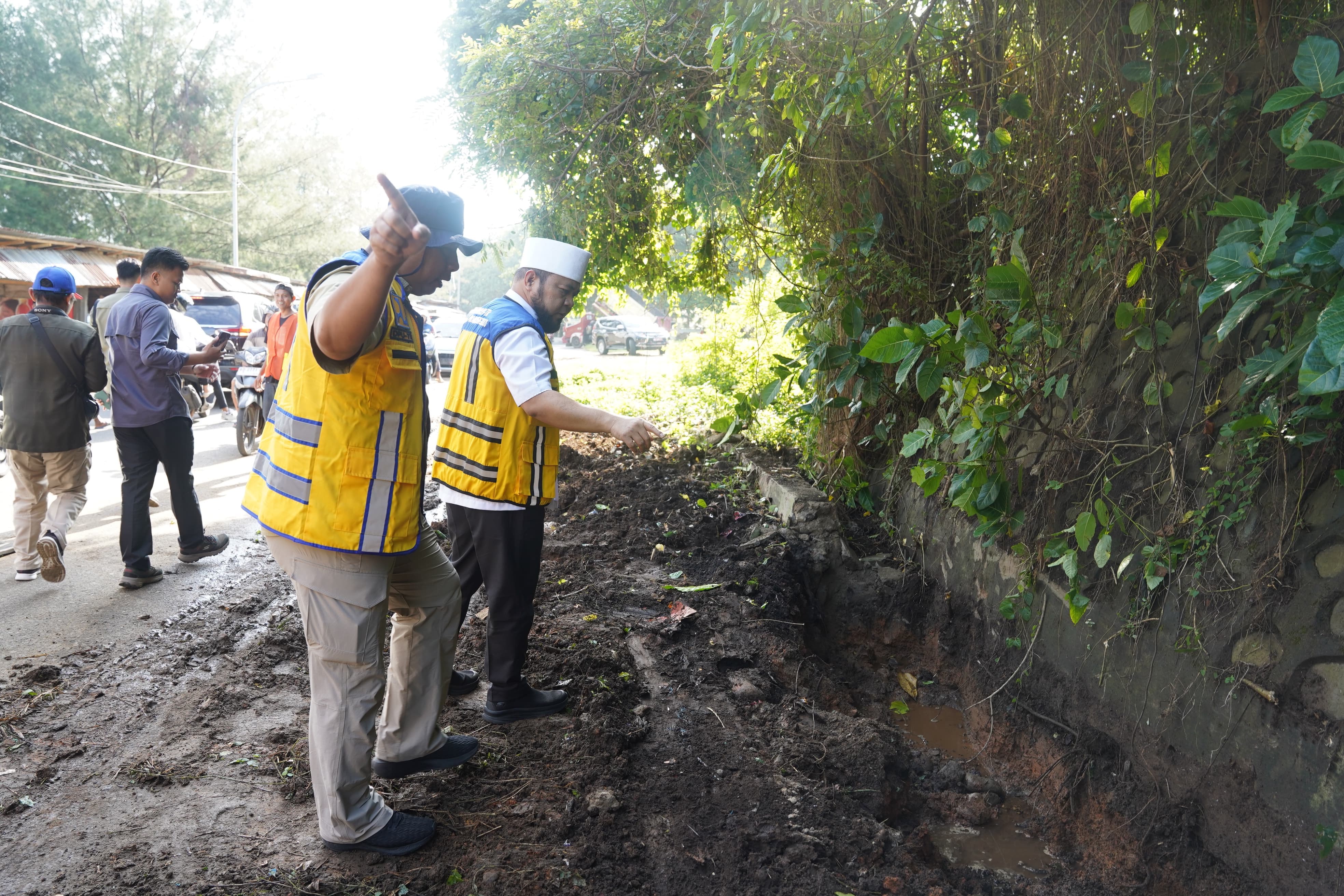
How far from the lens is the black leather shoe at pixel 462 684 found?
401 centimetres

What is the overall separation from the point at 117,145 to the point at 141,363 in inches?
1057

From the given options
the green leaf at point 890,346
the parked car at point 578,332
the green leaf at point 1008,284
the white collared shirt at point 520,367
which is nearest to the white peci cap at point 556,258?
the white collared shirt at point 520,367

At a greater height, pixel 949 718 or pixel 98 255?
pixel 98 255

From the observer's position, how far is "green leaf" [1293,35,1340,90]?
2109mm

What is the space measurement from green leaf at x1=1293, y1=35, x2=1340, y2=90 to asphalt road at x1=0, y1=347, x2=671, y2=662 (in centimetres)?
552

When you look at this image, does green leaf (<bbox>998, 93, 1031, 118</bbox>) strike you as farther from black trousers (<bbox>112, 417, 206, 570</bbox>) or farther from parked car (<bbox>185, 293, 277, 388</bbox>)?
parked car (<bbox>185, 293, 277, 388</bbox>)

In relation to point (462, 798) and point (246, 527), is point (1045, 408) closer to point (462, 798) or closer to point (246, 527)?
point (462, 798)

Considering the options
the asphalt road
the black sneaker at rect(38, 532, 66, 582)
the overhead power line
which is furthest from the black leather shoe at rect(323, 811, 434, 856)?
the overhead power line

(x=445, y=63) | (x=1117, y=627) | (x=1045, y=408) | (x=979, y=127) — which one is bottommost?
(x=1117, y=627)

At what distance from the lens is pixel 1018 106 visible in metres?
3.52

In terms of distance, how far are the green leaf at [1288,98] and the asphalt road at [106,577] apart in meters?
5.44

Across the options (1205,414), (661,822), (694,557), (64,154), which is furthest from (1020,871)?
(64,154)

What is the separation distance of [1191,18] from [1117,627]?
234cm

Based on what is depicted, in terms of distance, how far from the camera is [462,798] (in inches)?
124
